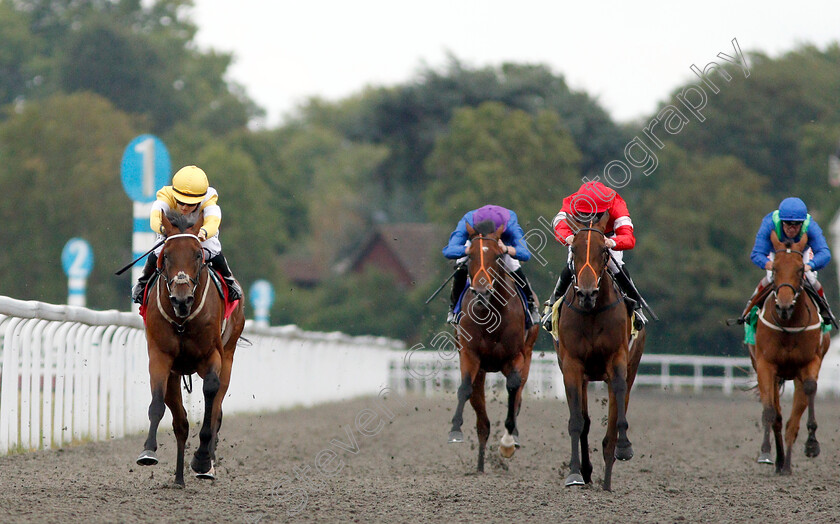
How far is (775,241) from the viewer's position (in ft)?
33.0

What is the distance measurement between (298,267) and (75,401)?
58.5 meters

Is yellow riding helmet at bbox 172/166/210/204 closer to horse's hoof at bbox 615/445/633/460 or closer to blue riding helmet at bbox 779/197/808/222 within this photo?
horse's hoof at bbox 615/445/633/460

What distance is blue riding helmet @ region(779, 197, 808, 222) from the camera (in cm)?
1002

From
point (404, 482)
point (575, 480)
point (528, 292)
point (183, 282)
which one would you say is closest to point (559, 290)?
point (528, 292)

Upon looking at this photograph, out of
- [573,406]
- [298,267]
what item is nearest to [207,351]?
[573,406]

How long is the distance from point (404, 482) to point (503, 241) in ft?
7.15

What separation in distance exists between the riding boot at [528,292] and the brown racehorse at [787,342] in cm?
176

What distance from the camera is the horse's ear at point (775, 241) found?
32.7ft

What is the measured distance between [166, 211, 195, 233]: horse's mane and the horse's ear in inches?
178

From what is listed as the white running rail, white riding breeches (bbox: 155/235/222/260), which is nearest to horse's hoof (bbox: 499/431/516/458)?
white riding breeches (bbox: 155/235/222/260)

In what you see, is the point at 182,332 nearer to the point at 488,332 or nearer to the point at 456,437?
the point at 456,437

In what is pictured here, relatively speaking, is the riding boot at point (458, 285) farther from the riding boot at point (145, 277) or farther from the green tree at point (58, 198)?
the green tree at point (58, 198)

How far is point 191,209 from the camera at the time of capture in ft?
27.9

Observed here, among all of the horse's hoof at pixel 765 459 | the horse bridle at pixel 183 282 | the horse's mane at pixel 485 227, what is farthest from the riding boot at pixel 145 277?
the horse's hoof at pixel 765 459
